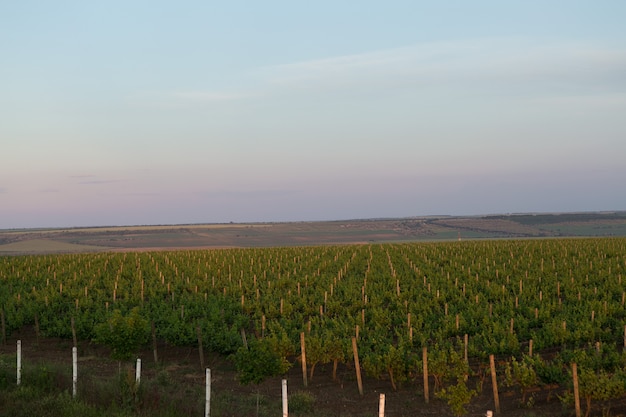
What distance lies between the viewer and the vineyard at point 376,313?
51.4 ft

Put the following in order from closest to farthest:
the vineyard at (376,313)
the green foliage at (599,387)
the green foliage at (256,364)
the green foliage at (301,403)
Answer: the green foliage at (599,387) → the green foliage at (301,403) → the green foliage at (256,364) → the vineyard at (376,313)

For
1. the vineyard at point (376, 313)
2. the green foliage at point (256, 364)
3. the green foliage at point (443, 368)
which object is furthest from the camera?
the vineyard at point (376, 313)

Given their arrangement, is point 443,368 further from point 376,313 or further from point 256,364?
point 376,313

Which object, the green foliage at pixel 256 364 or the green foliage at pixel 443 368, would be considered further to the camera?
the green foliage at pixel 443 368

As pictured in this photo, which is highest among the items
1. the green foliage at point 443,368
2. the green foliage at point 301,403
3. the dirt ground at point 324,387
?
the green foliage at point 443,368

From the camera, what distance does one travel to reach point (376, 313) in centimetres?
2297

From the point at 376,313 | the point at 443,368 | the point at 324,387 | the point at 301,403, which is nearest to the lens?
the point at 301,403

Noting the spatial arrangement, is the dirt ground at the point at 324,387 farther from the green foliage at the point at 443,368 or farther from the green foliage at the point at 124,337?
the green foliage at the point at 124,337

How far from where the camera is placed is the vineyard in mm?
15664

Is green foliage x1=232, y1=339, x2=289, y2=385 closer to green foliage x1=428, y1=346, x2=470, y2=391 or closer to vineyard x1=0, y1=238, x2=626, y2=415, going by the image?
vineyard x1=0, y1=238, x2=626, y2=415

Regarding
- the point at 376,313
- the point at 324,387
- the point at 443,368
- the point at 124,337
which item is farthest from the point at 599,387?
the point at 124,337

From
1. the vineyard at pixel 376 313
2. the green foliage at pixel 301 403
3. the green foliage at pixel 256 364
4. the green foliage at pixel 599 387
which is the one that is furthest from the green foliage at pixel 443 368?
the green foliage at pixel 256 364

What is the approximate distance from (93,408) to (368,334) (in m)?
10.8

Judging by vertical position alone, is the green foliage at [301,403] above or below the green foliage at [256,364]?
below
